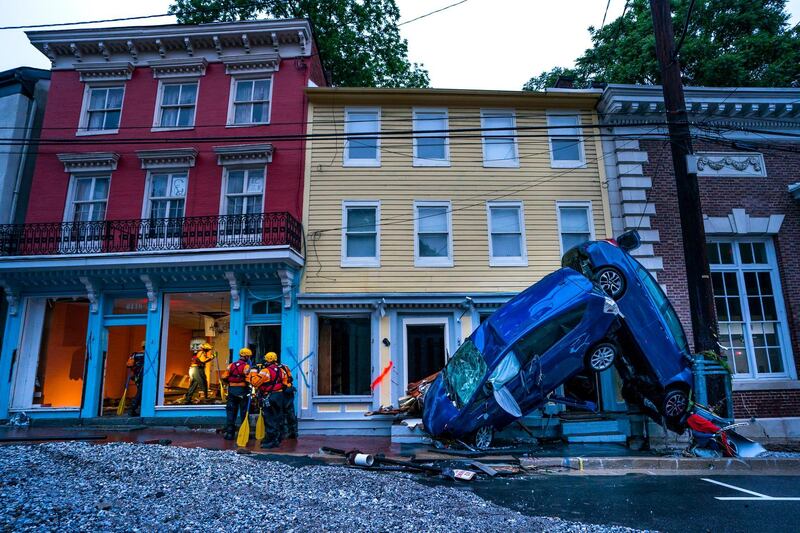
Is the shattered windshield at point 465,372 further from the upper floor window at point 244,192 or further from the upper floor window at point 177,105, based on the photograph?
the upper floor window at point 177,105

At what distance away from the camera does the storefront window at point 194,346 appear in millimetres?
13789

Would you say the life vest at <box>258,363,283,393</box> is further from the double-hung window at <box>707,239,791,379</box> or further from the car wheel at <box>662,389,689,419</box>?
the double-hung window at <box>707,239,791,379</box>

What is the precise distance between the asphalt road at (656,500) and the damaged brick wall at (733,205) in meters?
6.39

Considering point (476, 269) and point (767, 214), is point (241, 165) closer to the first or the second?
point (476, 269)

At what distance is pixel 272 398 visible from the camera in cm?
1041

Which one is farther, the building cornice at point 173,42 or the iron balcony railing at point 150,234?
the building cornice at point 173,42

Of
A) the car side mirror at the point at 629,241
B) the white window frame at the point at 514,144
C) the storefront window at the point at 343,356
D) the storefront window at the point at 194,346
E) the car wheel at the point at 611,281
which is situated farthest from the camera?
the white window frame at the point at 514,144

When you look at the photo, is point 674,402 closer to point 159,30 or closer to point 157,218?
point 157,218

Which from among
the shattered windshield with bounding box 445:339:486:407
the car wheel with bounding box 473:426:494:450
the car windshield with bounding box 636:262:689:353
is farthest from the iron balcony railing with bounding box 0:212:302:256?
the car windshield with bounding box 636:262:689:353

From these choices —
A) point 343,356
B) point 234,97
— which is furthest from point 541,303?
point 234,97

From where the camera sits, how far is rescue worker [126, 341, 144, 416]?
44.3 ft

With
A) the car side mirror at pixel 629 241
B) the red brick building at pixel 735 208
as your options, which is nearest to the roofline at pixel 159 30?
the red brick building at pixel 735 208

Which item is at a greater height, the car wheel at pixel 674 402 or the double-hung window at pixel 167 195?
the double-hung window at pixel 167 195

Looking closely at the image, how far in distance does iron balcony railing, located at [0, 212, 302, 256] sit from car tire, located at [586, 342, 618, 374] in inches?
324
